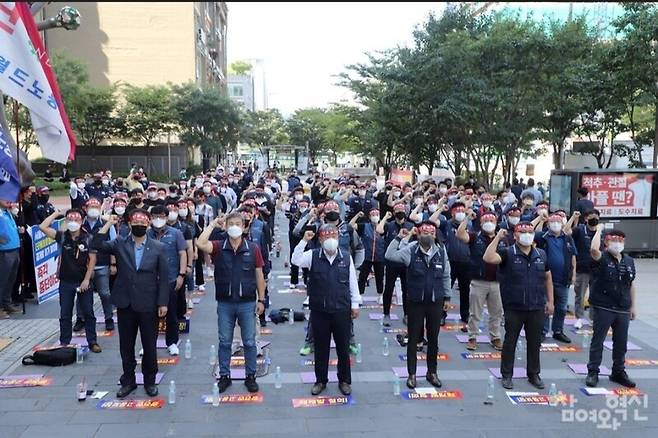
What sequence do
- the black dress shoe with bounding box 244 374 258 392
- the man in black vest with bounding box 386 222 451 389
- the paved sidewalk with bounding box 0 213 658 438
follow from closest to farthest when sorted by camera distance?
the paved sidewalk with bounding box 0 213 658 438 → the black dress shoe with bounding box 244 374 258 392 → the man in black vest with bounding box 386 222 451 389

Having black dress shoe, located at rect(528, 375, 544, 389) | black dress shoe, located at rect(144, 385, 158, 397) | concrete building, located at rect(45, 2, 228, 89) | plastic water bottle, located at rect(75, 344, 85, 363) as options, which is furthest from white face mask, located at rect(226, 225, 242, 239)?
concrete building, located at rect(45, 2, 228, 89)

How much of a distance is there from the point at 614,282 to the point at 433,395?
237cm

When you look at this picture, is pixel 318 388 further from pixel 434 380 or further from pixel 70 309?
pixel 70 309

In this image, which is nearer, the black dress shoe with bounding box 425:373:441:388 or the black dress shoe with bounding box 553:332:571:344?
the black dress shoe with bounding box 425:373:441:388

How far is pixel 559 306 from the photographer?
27.2 ft

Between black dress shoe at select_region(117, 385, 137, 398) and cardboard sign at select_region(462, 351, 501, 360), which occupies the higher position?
black dress shoe at select_region(117, 385, 137, 398)

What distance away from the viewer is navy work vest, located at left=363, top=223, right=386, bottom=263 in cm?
965

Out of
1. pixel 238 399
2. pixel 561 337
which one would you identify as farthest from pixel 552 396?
pixel 238 399

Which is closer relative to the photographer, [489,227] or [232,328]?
[232,328]

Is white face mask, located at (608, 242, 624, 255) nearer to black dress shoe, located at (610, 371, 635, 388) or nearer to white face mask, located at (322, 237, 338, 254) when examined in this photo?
black dress shoe, located at (610, 371, 635, 388)

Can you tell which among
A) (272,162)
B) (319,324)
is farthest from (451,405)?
(272,162)

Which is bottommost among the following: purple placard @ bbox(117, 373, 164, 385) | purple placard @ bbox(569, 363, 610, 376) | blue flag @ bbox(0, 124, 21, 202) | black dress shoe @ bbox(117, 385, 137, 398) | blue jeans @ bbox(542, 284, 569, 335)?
purple placard @ bbox(569, 363, 610, 376)

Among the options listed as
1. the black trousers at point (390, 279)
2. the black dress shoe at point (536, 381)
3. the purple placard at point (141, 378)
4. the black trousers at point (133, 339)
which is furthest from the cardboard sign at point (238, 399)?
the black trousers at point (390, 279)

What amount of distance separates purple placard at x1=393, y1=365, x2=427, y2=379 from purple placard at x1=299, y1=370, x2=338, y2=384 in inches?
28.1
